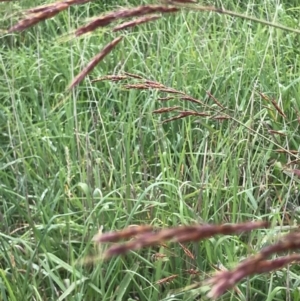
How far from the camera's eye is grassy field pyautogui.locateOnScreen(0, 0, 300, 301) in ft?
5.34

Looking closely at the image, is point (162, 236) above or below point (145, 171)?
above

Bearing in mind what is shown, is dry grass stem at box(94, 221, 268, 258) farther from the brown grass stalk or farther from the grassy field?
the grassy field

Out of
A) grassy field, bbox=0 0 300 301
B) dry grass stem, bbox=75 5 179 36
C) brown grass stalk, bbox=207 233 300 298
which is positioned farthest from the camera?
grassy field, bbox=0 0 300 301

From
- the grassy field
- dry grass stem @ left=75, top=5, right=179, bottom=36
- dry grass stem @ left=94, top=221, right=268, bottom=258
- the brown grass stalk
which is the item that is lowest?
the grassy field

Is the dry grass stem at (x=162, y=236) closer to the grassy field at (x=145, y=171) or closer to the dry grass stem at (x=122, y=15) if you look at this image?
the dry grass stem at (x=122, y=15)

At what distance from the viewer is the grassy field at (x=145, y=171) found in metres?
1.63

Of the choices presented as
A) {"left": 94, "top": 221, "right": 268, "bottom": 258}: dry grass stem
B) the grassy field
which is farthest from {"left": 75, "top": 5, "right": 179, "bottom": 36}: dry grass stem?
the grassy field

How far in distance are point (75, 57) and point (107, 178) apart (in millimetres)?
951

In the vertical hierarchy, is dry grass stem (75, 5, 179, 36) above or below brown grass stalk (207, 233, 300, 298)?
above

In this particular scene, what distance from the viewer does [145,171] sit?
A: 1923mm

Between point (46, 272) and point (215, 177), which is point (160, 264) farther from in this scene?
point (215, 177)

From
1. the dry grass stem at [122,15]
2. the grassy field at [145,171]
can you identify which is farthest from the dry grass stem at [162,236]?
the grassy field at [145,171]

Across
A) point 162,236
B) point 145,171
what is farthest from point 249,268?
point 145,171

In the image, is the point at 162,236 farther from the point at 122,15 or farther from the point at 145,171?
the point at 145,171
